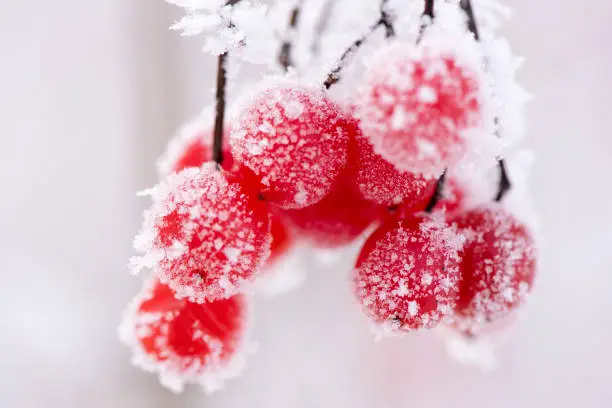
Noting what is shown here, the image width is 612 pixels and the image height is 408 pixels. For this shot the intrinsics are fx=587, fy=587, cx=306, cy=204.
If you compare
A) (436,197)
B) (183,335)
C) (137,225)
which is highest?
(436,197)

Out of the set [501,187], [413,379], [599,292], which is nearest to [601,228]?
[599,292]

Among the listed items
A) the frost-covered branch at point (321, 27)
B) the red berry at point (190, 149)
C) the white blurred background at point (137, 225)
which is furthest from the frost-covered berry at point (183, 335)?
the white blurred background at point (137, 225)

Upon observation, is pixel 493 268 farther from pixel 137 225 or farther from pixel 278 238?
pixel 137 225

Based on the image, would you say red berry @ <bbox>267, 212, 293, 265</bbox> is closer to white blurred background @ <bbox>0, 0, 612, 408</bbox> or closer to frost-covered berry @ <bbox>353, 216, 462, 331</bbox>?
frost-covered berry @ <bbox>353, 216, 462, 331</bbox>

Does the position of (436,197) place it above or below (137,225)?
above

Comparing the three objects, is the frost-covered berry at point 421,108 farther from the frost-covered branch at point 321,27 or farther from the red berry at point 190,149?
the frost-covered branch at point 321,27

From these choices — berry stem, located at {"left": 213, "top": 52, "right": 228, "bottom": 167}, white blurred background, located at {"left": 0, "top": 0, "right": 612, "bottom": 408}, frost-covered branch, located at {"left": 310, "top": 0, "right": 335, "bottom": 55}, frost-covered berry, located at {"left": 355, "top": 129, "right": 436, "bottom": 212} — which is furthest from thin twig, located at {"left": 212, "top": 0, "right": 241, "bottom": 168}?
white blurred background, located at {"left": 0, "top": 0, "right": 612, "bottom": 408}

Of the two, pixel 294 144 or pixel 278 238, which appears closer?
pixel 294 144

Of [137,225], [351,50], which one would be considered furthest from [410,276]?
[137,225]
